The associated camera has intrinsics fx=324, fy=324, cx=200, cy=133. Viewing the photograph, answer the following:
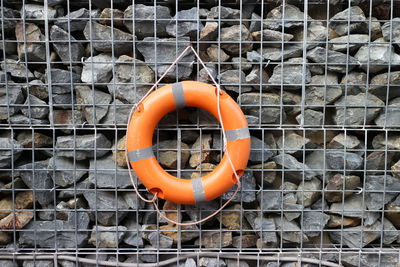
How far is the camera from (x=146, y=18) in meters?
1.68

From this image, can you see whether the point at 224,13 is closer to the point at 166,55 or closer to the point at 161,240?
the point at 166,55

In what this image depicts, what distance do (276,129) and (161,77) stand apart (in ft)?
2.14

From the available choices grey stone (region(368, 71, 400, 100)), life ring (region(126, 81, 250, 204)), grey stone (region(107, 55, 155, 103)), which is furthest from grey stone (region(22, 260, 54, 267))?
grey stone (region(368, 71, 400, 100))

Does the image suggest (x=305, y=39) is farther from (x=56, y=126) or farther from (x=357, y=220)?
(x=56, y=126)

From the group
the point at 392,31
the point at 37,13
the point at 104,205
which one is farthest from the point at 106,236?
the point at 392,31

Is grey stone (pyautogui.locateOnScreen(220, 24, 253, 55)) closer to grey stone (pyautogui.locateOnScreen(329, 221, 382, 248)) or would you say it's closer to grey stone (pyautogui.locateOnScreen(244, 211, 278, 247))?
grey stone (pyautogui.locateOnScreen(244, 211, 278, 247))

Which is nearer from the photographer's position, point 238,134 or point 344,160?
point 238,134

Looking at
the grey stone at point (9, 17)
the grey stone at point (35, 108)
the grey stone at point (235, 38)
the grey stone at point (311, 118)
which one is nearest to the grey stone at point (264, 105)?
the grey stone at point (311, 118)

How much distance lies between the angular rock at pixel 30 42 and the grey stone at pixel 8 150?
0.44 m

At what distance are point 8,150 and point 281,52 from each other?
152 centimetres

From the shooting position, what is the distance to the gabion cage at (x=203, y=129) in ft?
5.57

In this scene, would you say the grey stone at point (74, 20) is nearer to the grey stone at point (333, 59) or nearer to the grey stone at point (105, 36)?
the grey stone at point (105, 36)

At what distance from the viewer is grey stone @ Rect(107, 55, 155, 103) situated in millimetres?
1705

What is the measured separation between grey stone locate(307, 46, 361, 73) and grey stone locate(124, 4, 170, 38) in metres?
0.78
